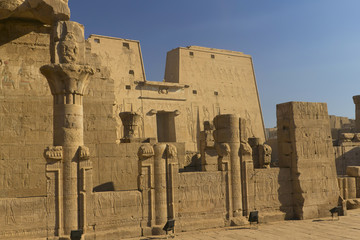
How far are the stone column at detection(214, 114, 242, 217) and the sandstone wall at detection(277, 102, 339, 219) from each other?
6.14 feet

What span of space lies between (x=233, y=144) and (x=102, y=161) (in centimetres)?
406

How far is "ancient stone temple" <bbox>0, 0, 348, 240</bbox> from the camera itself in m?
8.31

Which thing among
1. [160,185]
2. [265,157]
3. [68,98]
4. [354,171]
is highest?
[68,98]

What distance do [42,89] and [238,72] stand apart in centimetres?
1754

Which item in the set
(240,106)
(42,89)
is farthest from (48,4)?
(240,106)

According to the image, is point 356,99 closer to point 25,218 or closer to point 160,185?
point 160,185

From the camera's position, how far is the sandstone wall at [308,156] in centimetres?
1127

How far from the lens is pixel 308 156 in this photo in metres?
11.5

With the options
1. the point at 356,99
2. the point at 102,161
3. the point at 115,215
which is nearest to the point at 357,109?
the point at 356,99

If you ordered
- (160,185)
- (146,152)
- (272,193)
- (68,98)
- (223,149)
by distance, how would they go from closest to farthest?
(68,98)
(146,152)
(160,185)
(223,149)
(272,193)

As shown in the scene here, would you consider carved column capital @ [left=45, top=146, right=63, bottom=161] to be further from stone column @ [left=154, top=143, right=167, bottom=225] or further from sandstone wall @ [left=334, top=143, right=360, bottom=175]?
sandstone wall @ [left=334, top=143, right=360, bottom=175]

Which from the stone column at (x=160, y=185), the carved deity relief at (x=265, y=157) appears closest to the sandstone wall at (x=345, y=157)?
the carved deity relief at (x=265, y=157)

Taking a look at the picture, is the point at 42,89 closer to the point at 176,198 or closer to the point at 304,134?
the point at 176,198

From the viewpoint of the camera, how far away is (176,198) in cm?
947
